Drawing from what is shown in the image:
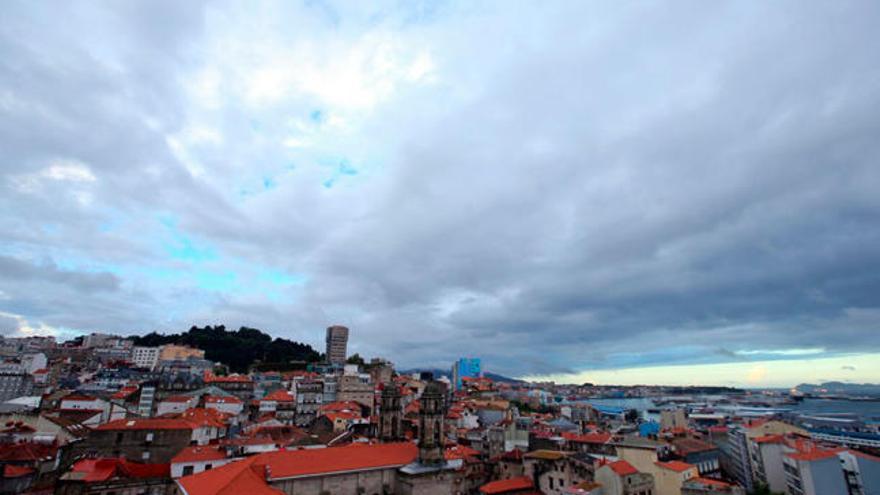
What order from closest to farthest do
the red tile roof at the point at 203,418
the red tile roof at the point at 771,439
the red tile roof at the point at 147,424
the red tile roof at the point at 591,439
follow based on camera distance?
the red tile roof at the point at 147,424 < the red tile roof at the point at 771,439 < the red tile roof at the point at 203,418 < the red tile roof at the point at 591,439

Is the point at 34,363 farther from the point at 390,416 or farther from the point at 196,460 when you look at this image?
the point at 390,416

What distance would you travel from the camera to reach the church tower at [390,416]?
45.8 meters

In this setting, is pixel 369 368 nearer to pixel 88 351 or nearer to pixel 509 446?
pixel 509 446

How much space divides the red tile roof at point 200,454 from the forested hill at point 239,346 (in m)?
86.1

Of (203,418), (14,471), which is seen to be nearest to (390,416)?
(203,418)

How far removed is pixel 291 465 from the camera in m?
31.4

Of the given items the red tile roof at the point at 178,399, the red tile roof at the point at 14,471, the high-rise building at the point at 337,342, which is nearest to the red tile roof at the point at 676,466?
the red tile roof at the point at 14,471

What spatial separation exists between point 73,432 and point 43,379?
59.9 meters

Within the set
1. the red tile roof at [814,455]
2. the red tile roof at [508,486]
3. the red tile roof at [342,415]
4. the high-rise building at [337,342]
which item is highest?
the high-rise building at [337,342]

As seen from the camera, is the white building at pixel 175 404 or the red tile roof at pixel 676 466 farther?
the white building at pixel 175 404

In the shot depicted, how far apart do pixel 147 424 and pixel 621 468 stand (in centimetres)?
4429

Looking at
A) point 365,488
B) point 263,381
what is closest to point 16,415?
point 365,488

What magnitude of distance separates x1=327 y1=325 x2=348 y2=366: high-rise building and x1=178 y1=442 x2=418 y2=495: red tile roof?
155 m

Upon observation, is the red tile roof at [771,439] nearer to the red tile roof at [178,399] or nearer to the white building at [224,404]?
the white building at [224,404]
